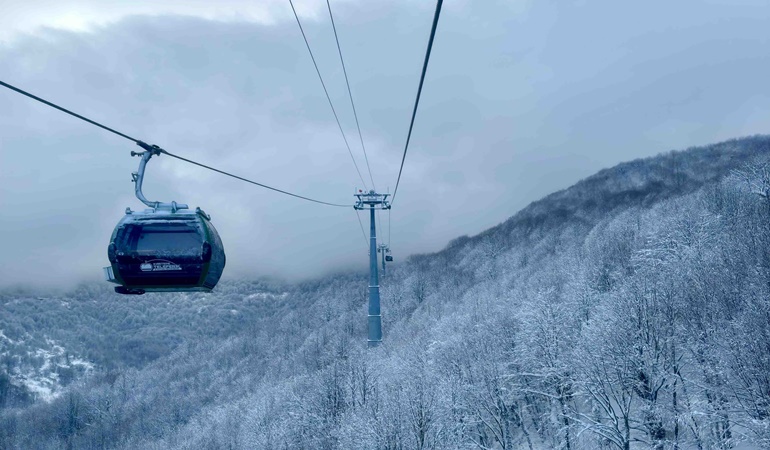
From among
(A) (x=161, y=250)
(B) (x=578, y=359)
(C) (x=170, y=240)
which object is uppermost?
(C) (x=170, y=240)

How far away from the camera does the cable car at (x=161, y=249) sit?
12391 mm

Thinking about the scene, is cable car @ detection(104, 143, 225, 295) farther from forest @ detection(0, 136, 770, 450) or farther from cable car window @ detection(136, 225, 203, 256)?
forest @ detection(0, 136, 770, 450)

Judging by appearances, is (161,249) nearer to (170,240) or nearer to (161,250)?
(161,250)

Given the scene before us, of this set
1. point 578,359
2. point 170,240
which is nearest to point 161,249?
point 170,240

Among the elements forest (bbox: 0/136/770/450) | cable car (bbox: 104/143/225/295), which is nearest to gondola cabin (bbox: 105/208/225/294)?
cable car (bbox: 104/143/225/295)

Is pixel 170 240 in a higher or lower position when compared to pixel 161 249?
higher

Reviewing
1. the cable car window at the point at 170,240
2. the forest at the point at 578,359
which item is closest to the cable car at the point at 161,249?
the cable car window at the point at 170,240

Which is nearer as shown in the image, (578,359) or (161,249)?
(161,249)

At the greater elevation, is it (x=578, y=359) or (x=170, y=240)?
(x=170, y=240)

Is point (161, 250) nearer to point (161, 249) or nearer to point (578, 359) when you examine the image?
point (161, 249)

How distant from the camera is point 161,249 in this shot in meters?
12.4

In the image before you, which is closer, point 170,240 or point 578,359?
point 170,240

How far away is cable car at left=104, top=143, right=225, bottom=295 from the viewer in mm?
12391

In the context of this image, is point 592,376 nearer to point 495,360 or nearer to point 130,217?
point 495,360
